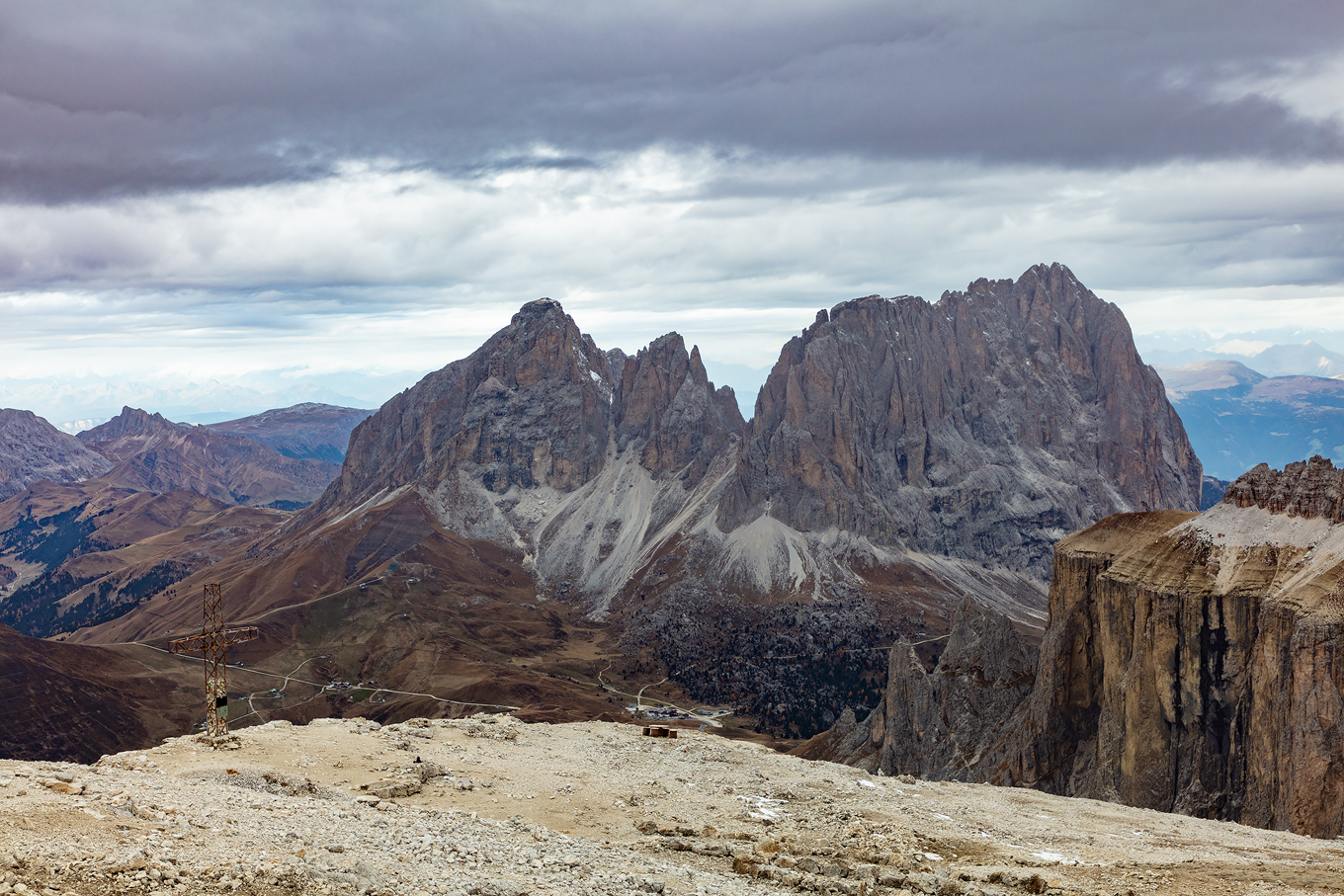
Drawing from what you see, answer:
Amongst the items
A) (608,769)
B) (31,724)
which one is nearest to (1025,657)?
(608,769)

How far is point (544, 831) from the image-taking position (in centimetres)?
3616

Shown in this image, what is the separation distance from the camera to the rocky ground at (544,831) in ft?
87.1

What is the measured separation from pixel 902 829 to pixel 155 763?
32051 mm

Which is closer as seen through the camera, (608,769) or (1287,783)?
(608,769)

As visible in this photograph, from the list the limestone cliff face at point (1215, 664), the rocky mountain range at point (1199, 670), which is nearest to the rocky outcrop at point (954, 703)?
the rocky mountain range at point (1199, 670)

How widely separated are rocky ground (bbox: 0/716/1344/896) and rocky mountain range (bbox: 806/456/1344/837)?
1750 cm

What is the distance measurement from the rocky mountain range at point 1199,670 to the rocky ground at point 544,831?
689 inches

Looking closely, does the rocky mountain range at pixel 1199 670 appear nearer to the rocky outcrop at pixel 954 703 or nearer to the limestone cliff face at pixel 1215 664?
the limestone cliff face at pixel 1215 664

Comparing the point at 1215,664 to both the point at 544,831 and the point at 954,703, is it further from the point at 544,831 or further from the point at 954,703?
the point at 544,831

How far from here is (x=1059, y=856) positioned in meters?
37.8

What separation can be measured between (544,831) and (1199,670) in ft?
204

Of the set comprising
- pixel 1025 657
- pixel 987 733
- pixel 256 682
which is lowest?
pixel 256 682

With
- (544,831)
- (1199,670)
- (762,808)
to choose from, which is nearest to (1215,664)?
(1199,670)

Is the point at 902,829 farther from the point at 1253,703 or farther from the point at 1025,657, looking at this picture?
the point at 1025,657
